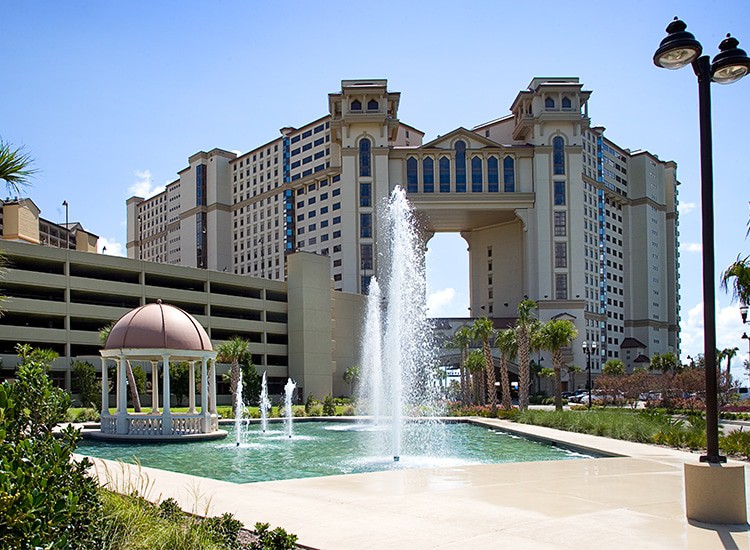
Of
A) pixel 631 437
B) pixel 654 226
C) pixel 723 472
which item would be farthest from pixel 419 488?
pixel 654 226

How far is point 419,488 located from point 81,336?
54002 mm

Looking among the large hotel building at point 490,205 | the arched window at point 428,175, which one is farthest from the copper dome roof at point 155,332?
the arched window at point 428,175

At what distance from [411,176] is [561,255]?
75.9 feet

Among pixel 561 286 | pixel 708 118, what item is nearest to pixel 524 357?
pixel 708 118

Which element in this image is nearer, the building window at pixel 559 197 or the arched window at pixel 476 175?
the building window at pixel 559 197

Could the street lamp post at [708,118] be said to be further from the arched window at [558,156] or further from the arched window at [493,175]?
the arched window at [558,156]

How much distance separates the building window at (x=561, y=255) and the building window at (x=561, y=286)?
150cm

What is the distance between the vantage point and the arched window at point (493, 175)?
10043 centimetres

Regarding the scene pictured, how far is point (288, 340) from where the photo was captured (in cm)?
7812

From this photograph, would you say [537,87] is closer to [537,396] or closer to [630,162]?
[630,162]

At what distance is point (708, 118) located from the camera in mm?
10469

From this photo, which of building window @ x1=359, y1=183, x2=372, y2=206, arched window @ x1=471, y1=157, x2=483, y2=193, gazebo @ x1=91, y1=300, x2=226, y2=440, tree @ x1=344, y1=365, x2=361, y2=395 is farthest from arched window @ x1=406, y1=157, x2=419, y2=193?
gazebo @ x1=91, y1=300, x2=226, y2=440

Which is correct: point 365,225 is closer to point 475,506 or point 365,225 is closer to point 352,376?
point 352,376

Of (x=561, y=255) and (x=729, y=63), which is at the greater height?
(x=561, y=255)
